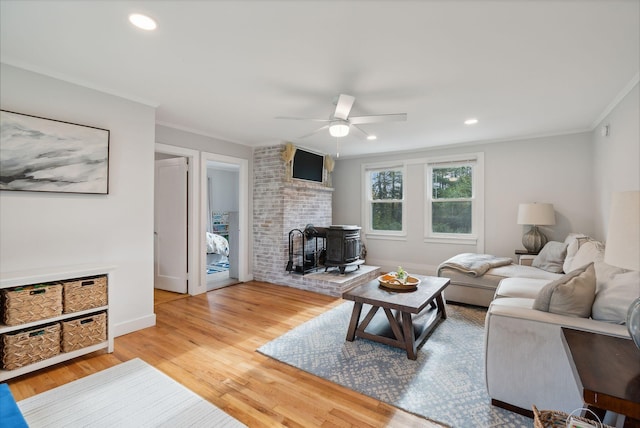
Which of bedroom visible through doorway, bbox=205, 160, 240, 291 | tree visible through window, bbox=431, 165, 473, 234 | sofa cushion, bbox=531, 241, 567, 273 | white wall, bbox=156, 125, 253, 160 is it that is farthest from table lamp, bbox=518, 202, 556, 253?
bedroom visible through doorway, bbox=205, 160, 240, 291

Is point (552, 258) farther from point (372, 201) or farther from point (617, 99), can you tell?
point (372, 201)

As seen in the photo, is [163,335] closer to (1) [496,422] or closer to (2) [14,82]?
(2) [14,82]

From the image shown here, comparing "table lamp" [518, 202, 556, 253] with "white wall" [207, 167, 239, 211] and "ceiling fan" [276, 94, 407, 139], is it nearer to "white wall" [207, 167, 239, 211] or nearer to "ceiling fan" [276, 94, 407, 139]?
"ceiling fan" [276, 94, 407, 139]

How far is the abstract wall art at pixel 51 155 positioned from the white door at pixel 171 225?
1.55 meters

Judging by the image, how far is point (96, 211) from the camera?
8.96 ft

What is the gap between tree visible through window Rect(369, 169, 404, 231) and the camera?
5.84 m

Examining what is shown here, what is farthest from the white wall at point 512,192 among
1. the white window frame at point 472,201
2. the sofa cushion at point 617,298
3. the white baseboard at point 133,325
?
the white baseboard at point 133,325

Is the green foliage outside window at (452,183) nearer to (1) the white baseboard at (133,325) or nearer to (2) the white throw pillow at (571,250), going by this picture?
(2) the white throw pillow at (571,250)

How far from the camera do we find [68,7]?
1.67m

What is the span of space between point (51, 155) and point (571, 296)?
3.98 metres

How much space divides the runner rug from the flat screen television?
3584mm

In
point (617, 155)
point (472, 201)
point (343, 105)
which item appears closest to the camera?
point (343, 105)

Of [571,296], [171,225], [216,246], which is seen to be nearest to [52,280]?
[171,225]

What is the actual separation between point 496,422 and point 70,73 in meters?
4.06
